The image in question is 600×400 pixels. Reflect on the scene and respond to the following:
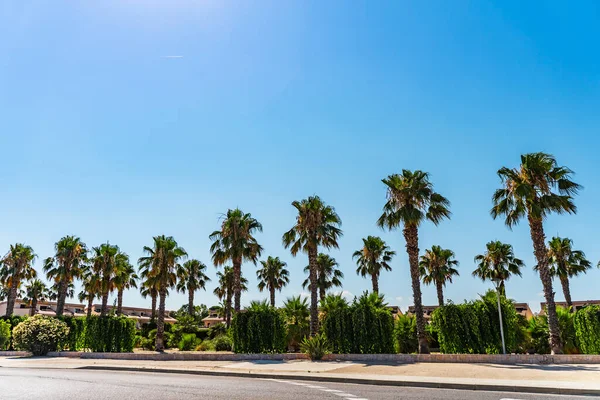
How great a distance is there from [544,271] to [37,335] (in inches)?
1381

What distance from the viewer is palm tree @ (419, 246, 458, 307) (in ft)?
146

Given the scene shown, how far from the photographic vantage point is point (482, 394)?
11.5m

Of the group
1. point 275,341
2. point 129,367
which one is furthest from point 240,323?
point 129,367

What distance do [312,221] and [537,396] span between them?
20.3 meters

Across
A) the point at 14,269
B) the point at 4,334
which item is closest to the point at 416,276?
the point at 4,334

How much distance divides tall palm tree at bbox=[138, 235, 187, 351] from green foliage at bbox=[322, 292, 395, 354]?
1659 cm

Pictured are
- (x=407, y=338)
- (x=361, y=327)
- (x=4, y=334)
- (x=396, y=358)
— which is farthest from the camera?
(x=4, y=334)

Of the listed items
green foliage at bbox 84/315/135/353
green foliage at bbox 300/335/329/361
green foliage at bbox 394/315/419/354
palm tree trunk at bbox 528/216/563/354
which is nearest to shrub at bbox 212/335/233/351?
green foliage at bbox 84/315/135/353

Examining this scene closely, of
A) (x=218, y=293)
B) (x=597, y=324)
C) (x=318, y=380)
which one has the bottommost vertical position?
(x=318, y=380)

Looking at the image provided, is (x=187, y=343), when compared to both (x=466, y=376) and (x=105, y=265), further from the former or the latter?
(x=466, y=376)

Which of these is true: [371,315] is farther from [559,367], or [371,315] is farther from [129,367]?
[129,367]

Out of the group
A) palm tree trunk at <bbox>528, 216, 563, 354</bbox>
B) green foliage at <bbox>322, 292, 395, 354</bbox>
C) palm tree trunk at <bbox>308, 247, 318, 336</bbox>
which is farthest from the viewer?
palm tree trunk at <bbox>308, 247, 318, 336</bbox>

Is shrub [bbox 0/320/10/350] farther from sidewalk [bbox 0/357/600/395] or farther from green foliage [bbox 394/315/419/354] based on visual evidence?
green foliage [bbox 394/315/419/354]

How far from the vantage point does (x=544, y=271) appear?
75.8ft
